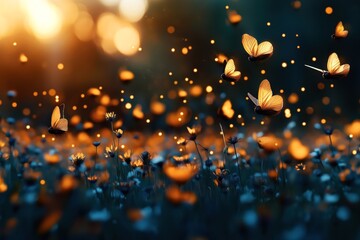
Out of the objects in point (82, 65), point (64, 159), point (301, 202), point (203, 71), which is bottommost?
point (301, 202)

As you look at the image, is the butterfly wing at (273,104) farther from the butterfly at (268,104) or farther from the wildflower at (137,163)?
the wildflower at (137,163)

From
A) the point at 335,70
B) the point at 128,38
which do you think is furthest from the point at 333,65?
the point at 128,38

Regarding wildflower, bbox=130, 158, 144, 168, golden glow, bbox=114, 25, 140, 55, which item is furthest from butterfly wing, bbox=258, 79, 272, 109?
golden glow, bbox=114, 25, 140, 55

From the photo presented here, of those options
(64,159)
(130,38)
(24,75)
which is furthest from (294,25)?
(64,159)

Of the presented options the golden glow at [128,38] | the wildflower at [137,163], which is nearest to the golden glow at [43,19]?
the golden glow at [128,38]

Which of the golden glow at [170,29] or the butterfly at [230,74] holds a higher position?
the golden glow at [170,29]

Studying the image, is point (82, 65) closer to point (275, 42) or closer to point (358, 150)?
point (275, 42)

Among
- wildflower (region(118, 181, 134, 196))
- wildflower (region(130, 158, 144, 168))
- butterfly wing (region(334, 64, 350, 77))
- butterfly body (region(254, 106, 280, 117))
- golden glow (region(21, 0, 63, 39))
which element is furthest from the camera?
golden glow (region(21, 0, 63, 39))

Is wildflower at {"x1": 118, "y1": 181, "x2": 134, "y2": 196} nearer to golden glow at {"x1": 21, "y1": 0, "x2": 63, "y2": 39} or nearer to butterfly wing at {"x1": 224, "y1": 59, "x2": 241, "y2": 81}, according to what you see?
butterfly wing at {"x1": 224, "y1": 59, "x2": 241, "y2": 81}

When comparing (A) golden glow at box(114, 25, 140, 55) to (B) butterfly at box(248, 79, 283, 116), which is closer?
(B) butterfly at box(248, 79, 283, 116)
